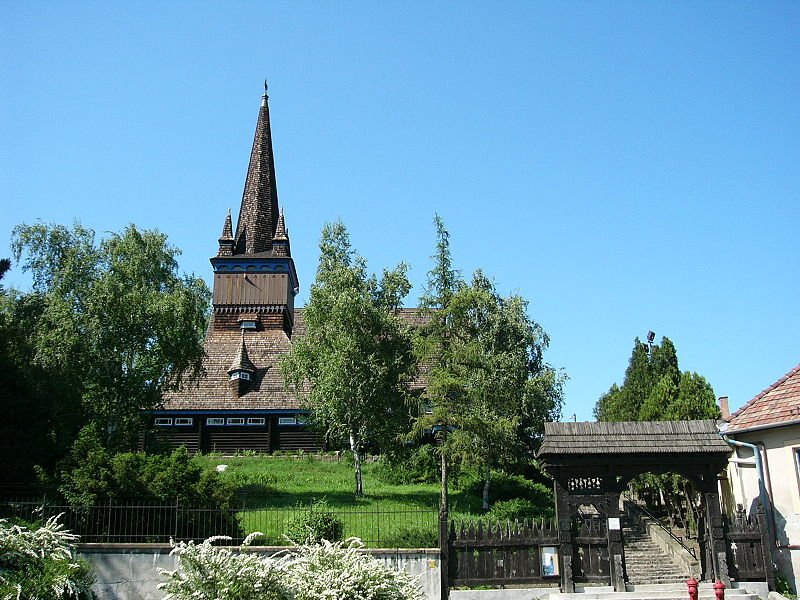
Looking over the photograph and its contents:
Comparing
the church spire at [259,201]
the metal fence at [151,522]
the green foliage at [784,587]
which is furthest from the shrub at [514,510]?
the church spire at [259,201]

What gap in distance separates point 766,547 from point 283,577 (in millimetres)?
11373

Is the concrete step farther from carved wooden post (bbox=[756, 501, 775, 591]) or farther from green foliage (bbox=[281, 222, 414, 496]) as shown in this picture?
green foliage (bbox=[281, 222, 414, 496])

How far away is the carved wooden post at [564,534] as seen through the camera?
59.1 feet

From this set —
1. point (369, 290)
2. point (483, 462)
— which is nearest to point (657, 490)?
point (483, 462)

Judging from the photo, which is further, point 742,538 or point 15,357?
point 15,357

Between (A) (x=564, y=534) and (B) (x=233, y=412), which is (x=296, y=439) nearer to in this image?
(B) (x=233, y=412)

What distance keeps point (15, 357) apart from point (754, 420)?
74.8 ft

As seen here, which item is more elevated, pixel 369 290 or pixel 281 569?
pixel 369 290

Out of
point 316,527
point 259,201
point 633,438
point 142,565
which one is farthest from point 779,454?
point 259,201

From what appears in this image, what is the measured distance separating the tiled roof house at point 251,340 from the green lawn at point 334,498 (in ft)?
7.89

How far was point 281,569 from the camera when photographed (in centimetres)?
1414

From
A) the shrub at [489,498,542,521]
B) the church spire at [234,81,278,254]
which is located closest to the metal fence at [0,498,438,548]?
the shrub at [489,498,542,521]

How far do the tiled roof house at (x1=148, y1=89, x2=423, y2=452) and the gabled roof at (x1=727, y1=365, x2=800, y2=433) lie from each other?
78.0 feet

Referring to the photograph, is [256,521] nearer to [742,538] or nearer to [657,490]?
[742,538]
